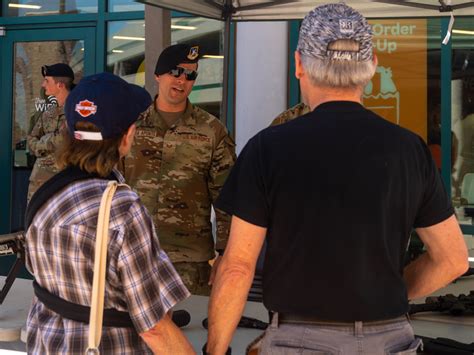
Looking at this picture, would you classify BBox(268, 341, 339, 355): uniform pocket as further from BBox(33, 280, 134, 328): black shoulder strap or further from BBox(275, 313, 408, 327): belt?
BBox(33, 280, 134, 328): black shoulder strap

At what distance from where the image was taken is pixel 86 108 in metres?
Result: 1.90

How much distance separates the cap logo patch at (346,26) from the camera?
1.81 metres

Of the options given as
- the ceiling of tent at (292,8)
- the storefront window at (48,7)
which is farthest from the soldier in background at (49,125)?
the ceiling of tent at (292,8)

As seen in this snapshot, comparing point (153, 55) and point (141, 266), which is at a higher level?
point (153, 55)

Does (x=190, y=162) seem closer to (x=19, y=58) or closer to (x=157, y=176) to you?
(x=157, y=176)

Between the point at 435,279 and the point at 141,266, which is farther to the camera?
the point at 435,279

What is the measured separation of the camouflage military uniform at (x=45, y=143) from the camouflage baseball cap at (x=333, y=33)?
4478 mm

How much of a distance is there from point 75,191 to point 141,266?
24 cm

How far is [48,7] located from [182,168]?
15.6ft

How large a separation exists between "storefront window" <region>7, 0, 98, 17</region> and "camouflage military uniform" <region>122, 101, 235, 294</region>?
13.9ft

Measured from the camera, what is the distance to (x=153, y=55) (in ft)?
15.4

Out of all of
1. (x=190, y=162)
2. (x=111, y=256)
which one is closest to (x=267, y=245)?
(x=111, y=256)

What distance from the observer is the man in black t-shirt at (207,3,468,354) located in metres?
1.78

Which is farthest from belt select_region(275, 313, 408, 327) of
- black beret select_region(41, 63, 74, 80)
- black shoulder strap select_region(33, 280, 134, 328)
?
black beret select_region(41, 63, 74, 80)
